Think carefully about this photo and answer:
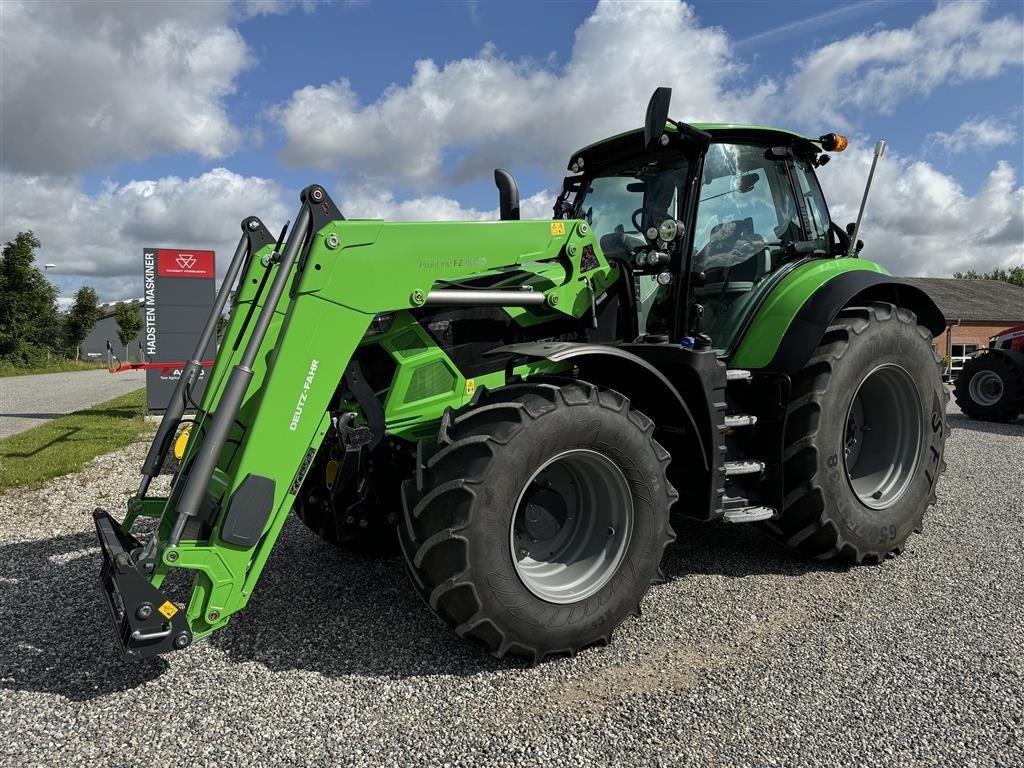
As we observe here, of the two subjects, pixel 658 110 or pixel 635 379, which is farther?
pixel 635 379

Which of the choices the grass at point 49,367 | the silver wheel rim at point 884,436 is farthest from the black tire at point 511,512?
the grass at point 49,367

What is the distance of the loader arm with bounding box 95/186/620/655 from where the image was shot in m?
2.85

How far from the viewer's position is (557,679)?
10.1 feet

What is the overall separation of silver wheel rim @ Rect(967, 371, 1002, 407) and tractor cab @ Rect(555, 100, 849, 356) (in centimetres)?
922

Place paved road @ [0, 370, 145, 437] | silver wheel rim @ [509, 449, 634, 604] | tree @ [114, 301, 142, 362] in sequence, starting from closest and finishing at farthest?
silver wheel rim @ [509, 449, 634, 604] → paved road @ [0, 370, 145, 437] → tree @ [114, 301, 142, 362]

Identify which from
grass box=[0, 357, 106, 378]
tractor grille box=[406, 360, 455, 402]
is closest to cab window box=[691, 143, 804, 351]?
tractor grille box=[406, 360, 455, 402]

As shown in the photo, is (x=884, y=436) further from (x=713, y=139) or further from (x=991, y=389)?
(x=991, y=389)

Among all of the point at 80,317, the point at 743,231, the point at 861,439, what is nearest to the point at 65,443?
the point at 743,231

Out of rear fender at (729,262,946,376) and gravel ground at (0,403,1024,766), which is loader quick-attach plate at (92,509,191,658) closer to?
gravel ground at (0,403,1024,766)

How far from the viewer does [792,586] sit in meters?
4.14

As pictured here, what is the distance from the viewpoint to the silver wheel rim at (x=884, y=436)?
475 cm

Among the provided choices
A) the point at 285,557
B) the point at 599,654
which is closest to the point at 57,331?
the point at 285,557

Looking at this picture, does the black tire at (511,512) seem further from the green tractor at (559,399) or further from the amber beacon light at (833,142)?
the amber beacon light at (833,142)

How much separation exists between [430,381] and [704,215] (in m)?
2.02
